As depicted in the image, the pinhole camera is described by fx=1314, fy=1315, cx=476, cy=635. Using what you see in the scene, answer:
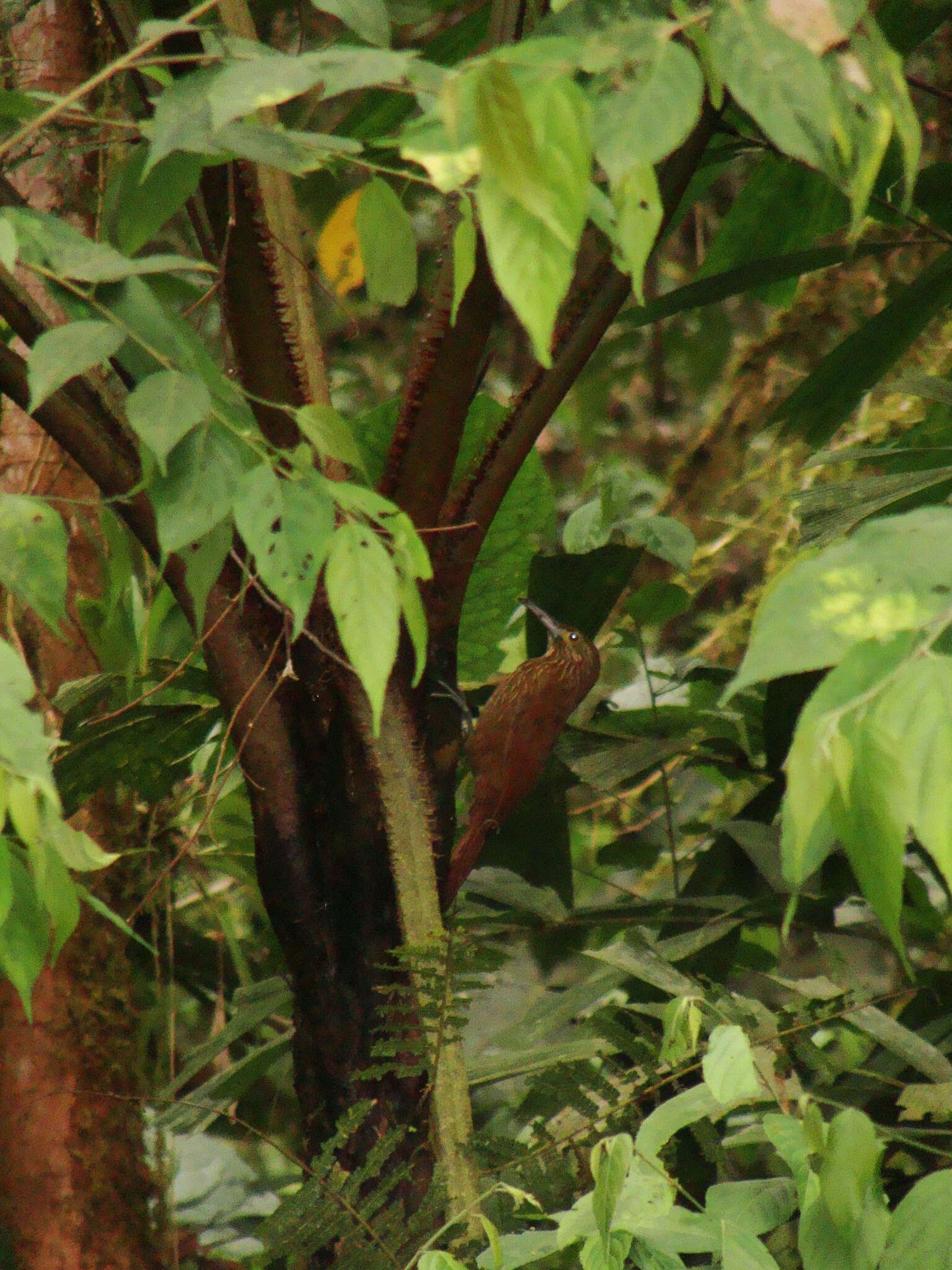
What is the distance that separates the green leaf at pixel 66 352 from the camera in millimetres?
761

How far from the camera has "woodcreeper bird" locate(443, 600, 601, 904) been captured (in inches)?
64.9

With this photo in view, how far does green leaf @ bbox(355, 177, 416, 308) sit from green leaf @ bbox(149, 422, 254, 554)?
0.26m

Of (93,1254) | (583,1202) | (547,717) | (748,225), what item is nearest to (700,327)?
(748,225)

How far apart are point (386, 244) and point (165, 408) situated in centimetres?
32

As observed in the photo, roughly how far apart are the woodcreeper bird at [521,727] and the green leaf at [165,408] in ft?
2.53

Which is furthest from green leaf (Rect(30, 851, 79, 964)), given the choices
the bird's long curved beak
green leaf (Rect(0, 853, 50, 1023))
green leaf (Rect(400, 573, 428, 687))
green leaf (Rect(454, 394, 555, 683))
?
the bird's long curved beak

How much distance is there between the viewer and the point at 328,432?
95 cm

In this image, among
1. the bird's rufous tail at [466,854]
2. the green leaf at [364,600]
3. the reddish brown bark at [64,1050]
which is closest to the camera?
the green leaf at [364,600]

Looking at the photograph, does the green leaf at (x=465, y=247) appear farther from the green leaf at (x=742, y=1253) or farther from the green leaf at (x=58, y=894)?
the green leaf at (x=742, y=1253)

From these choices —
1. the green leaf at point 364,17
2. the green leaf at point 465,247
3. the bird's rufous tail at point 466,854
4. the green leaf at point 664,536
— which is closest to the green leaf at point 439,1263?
the bird's rufous tail at point 466,854

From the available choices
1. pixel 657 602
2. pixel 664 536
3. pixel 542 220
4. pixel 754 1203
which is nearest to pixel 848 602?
pixel 542 220

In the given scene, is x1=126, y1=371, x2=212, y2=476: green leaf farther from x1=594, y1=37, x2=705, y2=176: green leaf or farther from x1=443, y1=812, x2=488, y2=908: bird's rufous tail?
x1=443, y1=812, x2=488, y2=908: bird's rufous tail

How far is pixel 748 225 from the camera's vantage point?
5.73 feet

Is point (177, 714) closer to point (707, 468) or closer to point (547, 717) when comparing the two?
point (547, 717)
